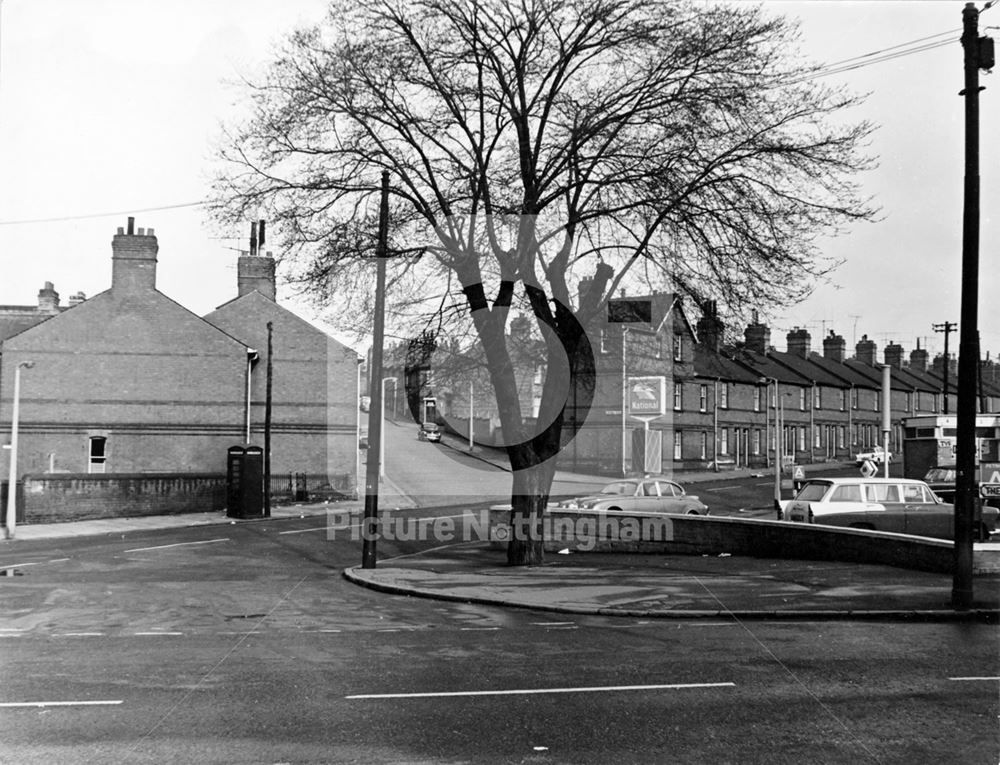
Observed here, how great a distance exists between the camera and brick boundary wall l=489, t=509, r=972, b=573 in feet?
60.5

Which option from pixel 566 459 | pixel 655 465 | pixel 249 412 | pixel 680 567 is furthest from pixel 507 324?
pixel 566 459

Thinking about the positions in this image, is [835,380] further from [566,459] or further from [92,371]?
[92,371]

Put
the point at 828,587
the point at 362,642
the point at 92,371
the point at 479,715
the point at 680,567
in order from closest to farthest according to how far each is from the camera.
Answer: the point at 479,715 < the point at 362,642 < the point at 828,587 < the point at 680,567 < the point at 92,371

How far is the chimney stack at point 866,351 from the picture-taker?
8512 centimetres

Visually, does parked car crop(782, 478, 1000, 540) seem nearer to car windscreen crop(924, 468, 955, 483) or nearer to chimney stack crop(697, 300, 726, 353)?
chimney stack crop(697, 300, 726, 353)

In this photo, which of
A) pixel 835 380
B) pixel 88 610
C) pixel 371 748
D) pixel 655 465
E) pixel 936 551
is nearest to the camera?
pixel 371 748

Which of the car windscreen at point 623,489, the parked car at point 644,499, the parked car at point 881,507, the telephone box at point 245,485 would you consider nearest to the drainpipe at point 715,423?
the parked car at point 644,499

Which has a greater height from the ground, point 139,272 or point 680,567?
point 139,272

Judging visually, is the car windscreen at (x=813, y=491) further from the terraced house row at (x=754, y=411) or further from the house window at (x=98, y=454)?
the house window at (x=98, y=454)

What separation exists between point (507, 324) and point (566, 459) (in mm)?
40132

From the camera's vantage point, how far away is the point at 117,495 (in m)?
37.3

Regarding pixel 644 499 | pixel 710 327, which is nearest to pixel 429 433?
pixel 644 499

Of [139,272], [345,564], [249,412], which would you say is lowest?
[345,564]

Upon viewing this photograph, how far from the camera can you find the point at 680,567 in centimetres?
2023
